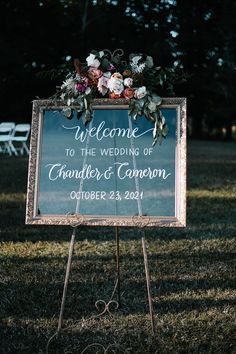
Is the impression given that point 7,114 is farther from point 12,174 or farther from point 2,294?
point 2,294

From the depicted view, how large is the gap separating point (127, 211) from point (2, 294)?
5.06 ft

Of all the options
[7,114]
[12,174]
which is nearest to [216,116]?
[7,114]

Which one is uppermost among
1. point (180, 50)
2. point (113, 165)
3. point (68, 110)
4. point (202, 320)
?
point (180, 50)

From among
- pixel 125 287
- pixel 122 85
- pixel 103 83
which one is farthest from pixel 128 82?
pixel 125 287

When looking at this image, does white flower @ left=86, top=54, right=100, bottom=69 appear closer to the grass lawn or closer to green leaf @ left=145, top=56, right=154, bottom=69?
green leaf @ left=145, top=56, right=154, bottom=69

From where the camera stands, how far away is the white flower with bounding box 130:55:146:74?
12.5 ft

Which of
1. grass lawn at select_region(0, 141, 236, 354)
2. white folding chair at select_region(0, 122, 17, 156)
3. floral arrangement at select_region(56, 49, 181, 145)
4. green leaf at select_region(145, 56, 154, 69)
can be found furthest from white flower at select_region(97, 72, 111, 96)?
white folding chair at select_region(0, 122, 17, 156)

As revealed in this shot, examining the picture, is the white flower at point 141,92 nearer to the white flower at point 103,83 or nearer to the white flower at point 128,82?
the white flower at point 128,82

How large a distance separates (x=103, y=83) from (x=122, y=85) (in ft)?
0.39

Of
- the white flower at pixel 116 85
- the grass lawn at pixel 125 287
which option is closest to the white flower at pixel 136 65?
the white flower at pixel 116 85

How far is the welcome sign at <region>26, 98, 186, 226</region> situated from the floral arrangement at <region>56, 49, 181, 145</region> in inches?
2.1

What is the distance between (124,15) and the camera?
3484 cm

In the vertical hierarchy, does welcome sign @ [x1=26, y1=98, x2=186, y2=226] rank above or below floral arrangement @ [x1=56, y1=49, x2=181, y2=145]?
below

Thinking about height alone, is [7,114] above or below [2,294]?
above
